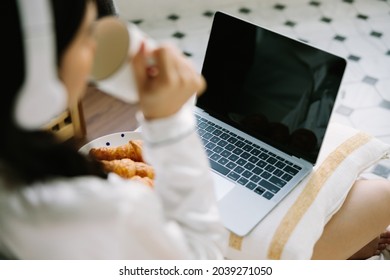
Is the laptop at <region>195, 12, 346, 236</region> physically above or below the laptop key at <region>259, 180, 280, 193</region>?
above

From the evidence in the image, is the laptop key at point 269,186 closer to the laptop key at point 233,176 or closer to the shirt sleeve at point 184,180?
the laptop key at point 233,176

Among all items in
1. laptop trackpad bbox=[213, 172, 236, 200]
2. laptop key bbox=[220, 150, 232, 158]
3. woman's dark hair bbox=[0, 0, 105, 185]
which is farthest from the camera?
laptop key bbox=[220, 150, 232, 158]

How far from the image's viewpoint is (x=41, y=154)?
0.59 metres

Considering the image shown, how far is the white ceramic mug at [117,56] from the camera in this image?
736mm

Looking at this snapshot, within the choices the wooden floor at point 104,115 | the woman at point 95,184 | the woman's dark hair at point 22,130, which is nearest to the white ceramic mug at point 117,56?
the woman at point 95,184

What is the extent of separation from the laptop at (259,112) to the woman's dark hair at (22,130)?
531mm

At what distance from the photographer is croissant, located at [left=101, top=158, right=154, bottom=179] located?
3.59 ft

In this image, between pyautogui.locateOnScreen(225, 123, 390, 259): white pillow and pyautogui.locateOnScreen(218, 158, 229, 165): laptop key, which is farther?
pyautogui.locateOnScreen(218, 158, 229, 165): laptop key

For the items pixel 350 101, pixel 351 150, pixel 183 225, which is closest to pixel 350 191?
pixel 351 150

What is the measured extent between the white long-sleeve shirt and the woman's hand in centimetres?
2

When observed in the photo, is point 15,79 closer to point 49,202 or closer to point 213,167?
point 49,202

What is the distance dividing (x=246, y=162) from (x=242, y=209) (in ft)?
0.50

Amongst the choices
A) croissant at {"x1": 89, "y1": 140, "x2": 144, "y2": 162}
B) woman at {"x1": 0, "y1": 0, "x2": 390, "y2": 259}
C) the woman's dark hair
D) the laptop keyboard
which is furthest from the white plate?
the woman's dark hair

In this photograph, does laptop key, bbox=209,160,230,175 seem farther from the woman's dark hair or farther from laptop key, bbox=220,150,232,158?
the woman's dark hair
